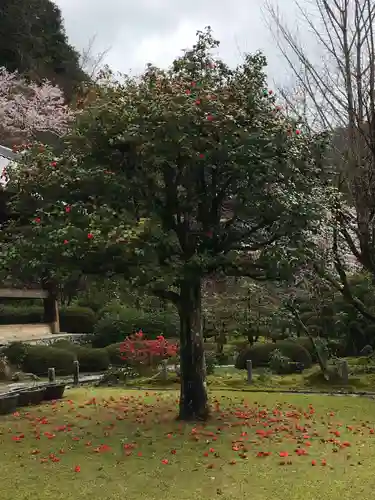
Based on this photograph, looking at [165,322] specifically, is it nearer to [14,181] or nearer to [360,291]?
[360,291]

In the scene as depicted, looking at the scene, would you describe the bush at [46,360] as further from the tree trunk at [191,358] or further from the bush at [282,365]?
the tree trunk at [191,358]

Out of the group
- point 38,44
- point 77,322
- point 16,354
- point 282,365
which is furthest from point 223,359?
point 38,44

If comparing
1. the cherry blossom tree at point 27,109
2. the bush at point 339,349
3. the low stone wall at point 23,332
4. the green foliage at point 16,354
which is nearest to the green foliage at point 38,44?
the cherry blossom tree at point 27,109

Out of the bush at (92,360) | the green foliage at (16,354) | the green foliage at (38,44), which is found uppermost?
the green foliage at (38,44)

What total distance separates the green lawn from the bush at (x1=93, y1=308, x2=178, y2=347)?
10.0 m

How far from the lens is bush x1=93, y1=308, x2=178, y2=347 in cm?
1997

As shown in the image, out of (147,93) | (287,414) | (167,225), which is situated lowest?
(287,414)

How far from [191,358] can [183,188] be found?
258cm

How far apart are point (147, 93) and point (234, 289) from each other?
39.2ft

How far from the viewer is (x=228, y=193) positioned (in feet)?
25.9

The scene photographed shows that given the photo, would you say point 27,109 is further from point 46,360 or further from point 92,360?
point 46,360

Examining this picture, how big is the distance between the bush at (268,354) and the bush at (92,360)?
428 centimetres

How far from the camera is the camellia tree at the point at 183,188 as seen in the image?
274 inches

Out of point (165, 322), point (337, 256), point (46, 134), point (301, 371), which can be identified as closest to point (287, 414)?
point (337, 256)
